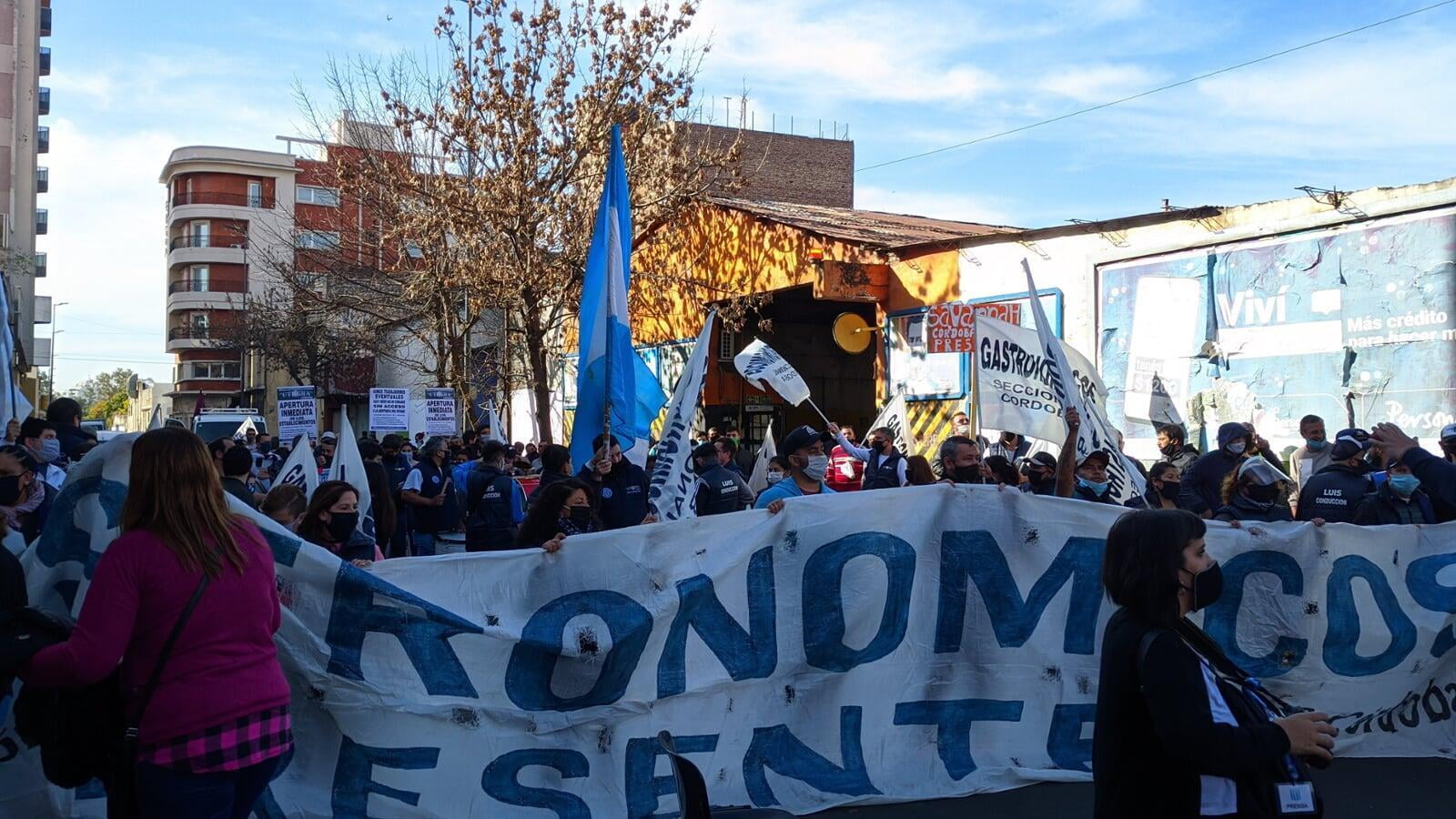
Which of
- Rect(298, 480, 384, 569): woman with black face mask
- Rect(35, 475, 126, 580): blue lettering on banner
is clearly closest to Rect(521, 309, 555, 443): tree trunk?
Rect(298, 480, 384, 569): woman with black face mask

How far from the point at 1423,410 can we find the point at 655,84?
1370 centimetres

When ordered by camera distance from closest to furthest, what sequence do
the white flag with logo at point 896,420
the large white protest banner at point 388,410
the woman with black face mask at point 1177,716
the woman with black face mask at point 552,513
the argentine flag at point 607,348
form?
the woman with black face mask at point 1177,716, the woman with black face mask at point 552,513, the argentine flag at point 607,348, the white flag with logo at point 896,420, the large white protest banner at point 388,410

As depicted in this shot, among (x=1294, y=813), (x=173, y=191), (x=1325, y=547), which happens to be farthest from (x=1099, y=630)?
(x=173, y=191)

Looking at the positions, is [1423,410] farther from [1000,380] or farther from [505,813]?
[505,813]

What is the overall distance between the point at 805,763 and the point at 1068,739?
1.46 m

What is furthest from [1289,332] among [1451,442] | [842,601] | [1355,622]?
[842,601]

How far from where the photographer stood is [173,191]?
90.3 metres

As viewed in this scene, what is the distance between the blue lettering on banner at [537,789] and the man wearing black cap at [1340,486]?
5.71 m

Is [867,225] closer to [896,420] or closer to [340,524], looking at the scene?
[896,420]

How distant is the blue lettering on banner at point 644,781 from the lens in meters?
5.78

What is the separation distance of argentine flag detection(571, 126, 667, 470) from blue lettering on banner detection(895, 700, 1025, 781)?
3.22 metres

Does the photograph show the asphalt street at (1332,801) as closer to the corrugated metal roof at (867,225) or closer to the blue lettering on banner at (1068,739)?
the blue lettering on banner at (1068,739)

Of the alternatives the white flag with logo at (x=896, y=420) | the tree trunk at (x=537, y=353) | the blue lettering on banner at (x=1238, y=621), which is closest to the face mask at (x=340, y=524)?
the blue lettering on banner at (x=1238, y=621)

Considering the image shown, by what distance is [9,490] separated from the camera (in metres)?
5.88
